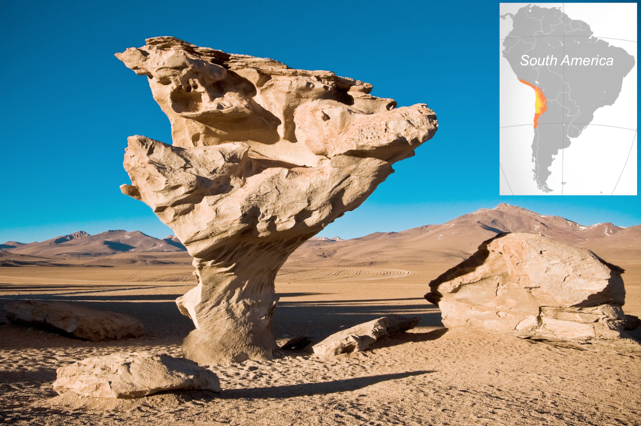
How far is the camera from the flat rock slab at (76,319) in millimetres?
10148

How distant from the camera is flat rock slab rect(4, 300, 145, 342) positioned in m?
10.1

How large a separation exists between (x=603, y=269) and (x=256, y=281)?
706 centimetres

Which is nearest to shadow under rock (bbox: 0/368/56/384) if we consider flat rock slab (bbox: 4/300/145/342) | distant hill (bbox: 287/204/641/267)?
flat rock slab (bbox: 4/300/145/342)

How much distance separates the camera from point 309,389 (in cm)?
652

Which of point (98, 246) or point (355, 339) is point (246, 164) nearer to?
point (355, 339)

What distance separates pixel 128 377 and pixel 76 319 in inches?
240

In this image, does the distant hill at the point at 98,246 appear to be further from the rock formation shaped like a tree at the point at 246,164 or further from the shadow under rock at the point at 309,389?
the shadow under rock at the point at 309,389

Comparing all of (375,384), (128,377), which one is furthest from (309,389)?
(128,377)

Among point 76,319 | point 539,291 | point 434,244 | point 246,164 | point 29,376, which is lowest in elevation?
point 434,244

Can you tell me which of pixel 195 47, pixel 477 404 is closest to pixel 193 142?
pixel 195 47

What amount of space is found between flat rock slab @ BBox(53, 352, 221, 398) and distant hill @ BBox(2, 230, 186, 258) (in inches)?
5604

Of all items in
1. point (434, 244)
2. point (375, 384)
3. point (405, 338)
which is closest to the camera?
point (375, 384)

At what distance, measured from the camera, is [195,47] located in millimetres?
8812

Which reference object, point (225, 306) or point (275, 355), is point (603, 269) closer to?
point (275, 355)
